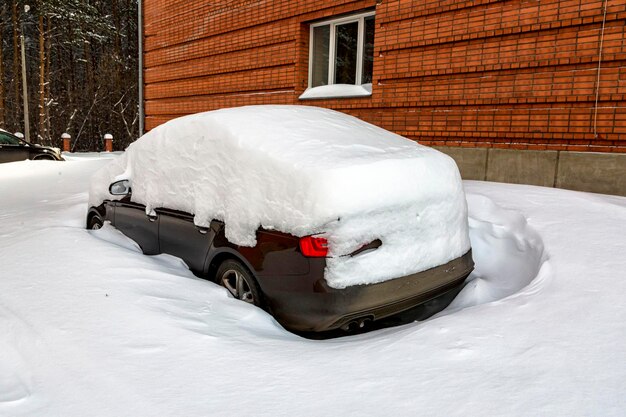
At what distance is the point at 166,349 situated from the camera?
2.62 meters

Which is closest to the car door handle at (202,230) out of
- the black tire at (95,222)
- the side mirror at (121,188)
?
the side mirror at (121,188)

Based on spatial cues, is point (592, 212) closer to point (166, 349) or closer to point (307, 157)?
point (307, 157)

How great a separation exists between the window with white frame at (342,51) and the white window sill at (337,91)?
157 millimetres

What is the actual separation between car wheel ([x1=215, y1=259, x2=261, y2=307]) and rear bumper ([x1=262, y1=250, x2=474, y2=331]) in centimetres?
16

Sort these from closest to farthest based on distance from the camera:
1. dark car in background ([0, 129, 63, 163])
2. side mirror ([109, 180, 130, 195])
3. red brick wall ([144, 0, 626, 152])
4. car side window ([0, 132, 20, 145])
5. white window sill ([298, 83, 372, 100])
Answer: side mirror ([109, 180, 130, 195])
red brick wall ([144, 0, 626, 152])
white window sill ([298, 83, 372, 100])
dark car in background ([0, 129, 63, 163])
car side window ([0, 132, 20, 145])

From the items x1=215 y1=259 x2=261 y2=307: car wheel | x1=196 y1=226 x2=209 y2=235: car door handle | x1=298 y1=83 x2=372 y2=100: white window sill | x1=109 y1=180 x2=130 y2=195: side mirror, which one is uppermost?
x1=298 y1=83 x2=372 y2=100: white window sill

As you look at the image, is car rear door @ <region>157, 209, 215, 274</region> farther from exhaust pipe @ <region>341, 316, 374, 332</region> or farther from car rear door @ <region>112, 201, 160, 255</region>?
exhaust pipe @ <region>341, 316, 374, 332</region>

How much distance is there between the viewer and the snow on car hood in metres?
2.87

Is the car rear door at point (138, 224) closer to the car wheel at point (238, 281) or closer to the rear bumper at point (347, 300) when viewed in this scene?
the car wheel at point (238, 281)

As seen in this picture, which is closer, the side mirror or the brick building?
the side mirror

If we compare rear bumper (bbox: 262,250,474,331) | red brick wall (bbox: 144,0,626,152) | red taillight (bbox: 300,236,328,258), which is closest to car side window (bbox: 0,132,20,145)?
red brick wall (bbox: 144,0,626,152)

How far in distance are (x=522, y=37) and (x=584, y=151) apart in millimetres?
1585

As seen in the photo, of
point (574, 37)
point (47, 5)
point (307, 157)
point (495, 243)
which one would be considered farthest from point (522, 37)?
point (47, 5)

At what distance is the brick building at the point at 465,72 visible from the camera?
565cm
